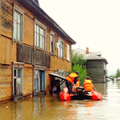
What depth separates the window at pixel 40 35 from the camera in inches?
697

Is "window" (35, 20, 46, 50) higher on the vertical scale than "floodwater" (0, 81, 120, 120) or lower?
higher

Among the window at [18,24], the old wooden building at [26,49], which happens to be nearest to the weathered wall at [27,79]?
the old wooden building at [26,49]

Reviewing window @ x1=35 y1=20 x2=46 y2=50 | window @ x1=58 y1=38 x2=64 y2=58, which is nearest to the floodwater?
window @ x1=35 y1=20 x2=46 y2=50

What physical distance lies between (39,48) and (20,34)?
317cm

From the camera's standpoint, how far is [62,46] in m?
25.2

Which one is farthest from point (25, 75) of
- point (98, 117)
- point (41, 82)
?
point (98, 117)

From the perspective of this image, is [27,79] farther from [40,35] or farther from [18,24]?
[40,35]

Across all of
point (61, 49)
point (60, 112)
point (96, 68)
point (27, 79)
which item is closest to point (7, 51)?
point (27, 79)

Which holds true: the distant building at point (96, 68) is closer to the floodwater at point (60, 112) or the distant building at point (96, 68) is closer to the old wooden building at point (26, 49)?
the old wooden building at point (26, 49)

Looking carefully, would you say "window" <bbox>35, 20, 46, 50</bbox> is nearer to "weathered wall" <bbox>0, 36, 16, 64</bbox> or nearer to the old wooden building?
the old wooden building

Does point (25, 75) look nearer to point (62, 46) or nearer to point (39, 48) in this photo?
point (39, 48)

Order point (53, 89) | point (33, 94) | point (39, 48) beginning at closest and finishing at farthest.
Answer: point (33, 94)
point (39, 48)
point (53, 89)

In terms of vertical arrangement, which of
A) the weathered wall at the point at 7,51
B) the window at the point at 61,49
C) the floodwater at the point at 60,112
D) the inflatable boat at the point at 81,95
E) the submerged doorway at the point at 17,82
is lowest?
the floodwater at the point at 60,112

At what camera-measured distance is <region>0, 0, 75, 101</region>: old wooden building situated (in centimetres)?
1292
